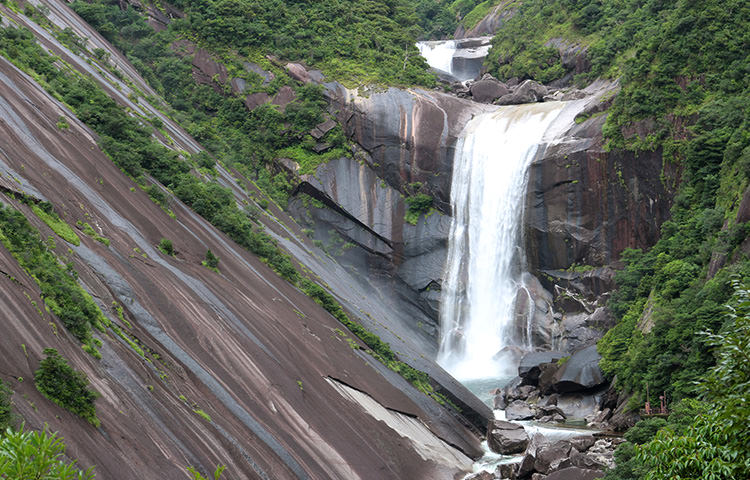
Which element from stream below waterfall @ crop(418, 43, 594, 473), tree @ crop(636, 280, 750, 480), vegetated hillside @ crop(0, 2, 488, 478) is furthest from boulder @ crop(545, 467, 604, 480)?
stream below waterfall @ crop(418, 43, 594, 473)

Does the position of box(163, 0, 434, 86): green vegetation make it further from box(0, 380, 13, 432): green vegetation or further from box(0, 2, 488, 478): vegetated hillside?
box(0, 380, 13, 432): green vegetation

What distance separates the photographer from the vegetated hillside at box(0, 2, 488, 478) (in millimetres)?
13344

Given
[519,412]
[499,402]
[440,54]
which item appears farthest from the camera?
[440,54]

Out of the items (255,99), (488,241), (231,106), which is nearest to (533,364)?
(488,241)

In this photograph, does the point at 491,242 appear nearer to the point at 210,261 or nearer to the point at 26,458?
the point at 210,261

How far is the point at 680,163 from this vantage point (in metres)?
34.6

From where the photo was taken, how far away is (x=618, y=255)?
37.0 meters

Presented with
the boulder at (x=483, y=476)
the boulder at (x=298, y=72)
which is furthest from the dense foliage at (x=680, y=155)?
the boulder at (x=298, y=72)

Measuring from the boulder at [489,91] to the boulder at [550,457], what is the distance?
1233 inches

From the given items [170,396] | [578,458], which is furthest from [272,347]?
[578,458]

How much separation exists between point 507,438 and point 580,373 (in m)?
5.52

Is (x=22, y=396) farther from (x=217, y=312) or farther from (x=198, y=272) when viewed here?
(x=198, y=272)

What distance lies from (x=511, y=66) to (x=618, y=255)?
20.6 m

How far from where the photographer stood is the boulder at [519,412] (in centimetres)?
2893
